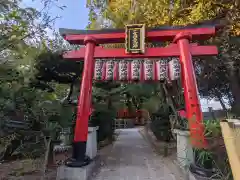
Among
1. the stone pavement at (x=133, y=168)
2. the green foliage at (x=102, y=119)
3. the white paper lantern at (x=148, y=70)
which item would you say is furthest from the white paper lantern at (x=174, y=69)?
the green foliage at (x=102, y=119)

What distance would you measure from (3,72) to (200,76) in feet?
25.8

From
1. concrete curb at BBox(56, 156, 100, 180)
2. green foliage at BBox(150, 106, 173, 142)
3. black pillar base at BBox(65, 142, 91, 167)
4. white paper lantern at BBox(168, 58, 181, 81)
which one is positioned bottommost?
concrete curb at BBox(56, 156, 100, 180)

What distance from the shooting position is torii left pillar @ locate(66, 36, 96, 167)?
5.21 metres

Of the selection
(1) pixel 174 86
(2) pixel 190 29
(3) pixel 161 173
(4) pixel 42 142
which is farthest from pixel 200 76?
(4) pixel 42 142

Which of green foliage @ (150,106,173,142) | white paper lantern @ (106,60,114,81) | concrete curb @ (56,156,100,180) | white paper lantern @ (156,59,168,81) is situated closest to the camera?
concrete curb @ (56,156,100,180)

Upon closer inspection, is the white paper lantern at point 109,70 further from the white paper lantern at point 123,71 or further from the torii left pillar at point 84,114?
the torii left pillar at point 84,114

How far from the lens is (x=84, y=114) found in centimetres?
563

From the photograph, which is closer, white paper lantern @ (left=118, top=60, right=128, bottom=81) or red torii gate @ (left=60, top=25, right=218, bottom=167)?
red torii gate @ (left=60, top=25, right=218, bottom=167)

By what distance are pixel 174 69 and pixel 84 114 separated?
2598mm

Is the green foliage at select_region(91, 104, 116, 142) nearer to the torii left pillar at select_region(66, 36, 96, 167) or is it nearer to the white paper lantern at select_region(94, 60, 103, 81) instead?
the white paper lantern at select_region(94, 60, 103, 81)

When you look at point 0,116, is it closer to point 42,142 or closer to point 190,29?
point 42,142

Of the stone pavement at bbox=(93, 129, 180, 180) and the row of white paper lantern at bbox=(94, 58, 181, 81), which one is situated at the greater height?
the row of white paper lantern at bbox=(94, 58, 181, 81)

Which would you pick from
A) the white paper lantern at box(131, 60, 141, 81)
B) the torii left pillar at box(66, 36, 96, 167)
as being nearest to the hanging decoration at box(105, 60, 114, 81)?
the torii left pillar at box(66, 36, 96, 167)

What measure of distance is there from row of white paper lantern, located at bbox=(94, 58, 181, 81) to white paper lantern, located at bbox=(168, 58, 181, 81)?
33 millimetres
